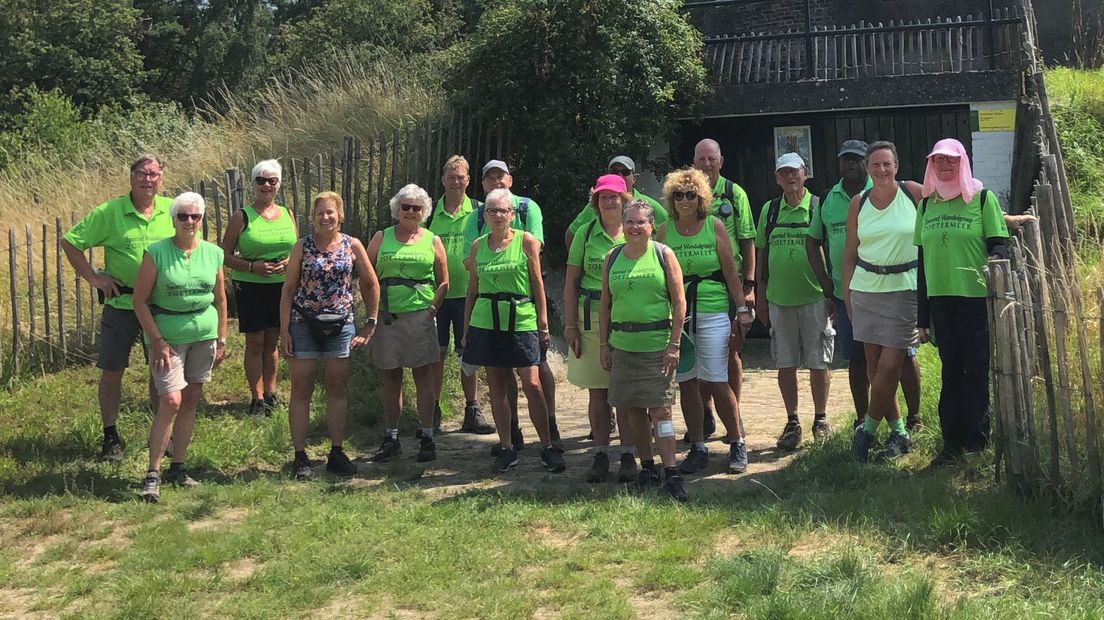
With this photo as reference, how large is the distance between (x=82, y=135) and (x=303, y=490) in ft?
45.5

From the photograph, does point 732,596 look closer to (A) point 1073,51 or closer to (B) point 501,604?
(B) point 501,604

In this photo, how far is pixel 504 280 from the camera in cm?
714

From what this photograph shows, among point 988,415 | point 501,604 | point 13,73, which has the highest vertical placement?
point 13,73

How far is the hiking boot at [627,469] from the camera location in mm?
6770

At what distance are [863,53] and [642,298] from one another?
8.14 meters

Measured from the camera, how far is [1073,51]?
730 inches

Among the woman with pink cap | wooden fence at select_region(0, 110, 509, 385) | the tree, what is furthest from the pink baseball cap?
the tree

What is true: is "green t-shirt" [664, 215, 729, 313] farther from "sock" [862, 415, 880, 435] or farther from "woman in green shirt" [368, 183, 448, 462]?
"woman in green shirt" [368, 183, 448, 462]

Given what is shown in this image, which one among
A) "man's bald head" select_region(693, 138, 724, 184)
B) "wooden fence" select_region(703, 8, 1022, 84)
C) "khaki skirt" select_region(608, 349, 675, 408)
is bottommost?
"khaki skirt" select_region(608, 349, 675, 408)

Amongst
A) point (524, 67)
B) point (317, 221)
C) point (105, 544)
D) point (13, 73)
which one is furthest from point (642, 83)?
point (13, 73)

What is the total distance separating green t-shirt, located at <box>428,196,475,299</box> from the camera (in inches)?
321

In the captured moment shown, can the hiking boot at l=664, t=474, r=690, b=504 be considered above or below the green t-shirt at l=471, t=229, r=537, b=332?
below

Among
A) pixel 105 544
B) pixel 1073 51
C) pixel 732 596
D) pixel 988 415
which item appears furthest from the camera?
pixel 1073 51

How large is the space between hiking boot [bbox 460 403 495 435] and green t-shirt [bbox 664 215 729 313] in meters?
2.22
